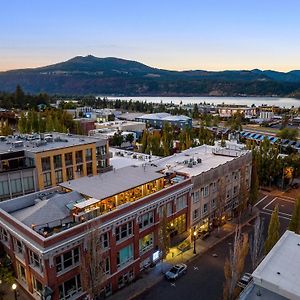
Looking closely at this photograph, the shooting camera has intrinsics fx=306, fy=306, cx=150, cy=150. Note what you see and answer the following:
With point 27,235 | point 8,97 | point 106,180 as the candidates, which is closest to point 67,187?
point 106,180

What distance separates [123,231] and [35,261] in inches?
367

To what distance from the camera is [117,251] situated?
1296 inches

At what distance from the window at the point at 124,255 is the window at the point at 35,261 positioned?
331 inches

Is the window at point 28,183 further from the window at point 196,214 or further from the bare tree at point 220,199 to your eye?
the bare tree at point 220,199

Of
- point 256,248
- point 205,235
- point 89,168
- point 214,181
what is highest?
point 89,168

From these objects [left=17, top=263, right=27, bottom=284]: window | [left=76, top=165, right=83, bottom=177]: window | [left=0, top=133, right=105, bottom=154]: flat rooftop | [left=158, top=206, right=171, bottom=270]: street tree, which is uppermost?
[left=0, top=133, right=105, bottom=154]: flat rooftop

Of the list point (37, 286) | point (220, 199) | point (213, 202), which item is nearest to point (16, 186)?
A: point (37, 286)

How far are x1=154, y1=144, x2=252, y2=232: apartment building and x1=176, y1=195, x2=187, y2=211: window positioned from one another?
149cm

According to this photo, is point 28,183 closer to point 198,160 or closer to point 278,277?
point 198,160

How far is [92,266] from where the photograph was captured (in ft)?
90.8

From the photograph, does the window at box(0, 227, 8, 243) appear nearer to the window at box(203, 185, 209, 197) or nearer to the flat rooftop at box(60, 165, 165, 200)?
the flat rooftop at box(60, 165, 165, 200)

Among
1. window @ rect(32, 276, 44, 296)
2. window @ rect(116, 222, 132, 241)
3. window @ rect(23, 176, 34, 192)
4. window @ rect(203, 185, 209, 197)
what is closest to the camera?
window @ rect(32, 276, 44, 296)

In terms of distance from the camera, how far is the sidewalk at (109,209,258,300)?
109ft

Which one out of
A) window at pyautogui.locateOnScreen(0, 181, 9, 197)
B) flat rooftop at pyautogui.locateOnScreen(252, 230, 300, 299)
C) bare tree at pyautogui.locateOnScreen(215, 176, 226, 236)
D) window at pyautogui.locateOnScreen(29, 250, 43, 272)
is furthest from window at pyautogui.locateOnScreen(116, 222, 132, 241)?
window at pyautogui.locateOnScreen(0, 181, 9, 197)
